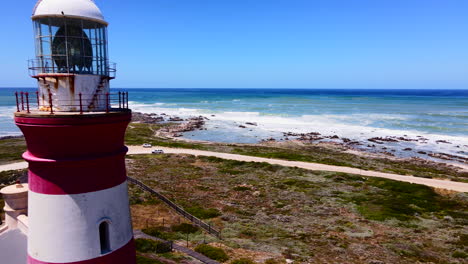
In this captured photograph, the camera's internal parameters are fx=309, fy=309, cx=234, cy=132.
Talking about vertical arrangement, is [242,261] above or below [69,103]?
below

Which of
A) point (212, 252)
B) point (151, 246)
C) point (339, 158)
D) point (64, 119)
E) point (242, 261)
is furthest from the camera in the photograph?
point (339, 158)

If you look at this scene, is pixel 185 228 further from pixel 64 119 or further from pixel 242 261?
pixel 64 119

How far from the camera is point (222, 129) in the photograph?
7394 cm

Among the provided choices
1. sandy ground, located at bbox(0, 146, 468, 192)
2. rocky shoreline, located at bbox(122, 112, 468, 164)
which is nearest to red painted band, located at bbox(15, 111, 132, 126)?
sandy ground, located at bbox(0, 146, 468, 192)

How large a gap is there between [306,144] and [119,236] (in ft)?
172

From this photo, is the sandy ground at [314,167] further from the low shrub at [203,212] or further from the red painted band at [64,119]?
the red painted band at [64,119]

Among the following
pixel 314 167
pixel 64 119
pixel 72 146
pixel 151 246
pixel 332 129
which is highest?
pixel 64 119

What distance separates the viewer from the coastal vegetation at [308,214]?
17.9m

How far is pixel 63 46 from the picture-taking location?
19.6ft

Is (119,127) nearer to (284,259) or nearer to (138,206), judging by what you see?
(284,259)

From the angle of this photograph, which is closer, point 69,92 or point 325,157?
point 69,92

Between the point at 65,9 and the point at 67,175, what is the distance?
3094mm

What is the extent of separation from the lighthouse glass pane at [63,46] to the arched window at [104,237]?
3025 mm

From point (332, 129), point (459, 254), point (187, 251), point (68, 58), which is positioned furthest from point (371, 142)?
point (68, 58)
